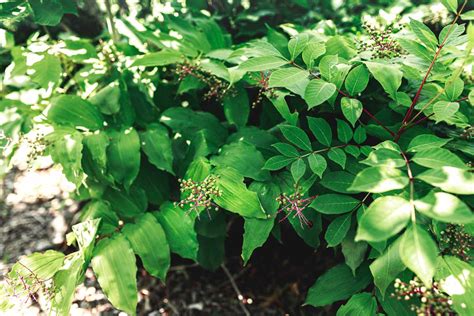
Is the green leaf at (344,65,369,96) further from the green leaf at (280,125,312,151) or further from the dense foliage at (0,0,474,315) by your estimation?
the green leaf at (280,125,312,151)

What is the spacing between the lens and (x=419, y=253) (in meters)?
0.95

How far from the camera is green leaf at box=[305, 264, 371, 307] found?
1.59m

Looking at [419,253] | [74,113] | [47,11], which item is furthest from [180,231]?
[47,11]

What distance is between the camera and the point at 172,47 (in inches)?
80.3

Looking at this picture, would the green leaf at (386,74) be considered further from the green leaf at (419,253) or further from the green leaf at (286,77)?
the green leaf at (419,253)

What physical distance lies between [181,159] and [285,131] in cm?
68

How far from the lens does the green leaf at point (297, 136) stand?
152 centimetres

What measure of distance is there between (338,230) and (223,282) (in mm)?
1240

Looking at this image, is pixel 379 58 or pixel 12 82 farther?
pixel 12 82

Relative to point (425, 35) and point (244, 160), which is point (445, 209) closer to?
A: point (425, 35)

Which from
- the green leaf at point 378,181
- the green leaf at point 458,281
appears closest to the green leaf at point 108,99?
the green leaf at point 378,181

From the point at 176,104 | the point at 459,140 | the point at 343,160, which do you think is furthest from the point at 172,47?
the point at 459,140

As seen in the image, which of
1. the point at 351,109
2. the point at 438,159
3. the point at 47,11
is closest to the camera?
Answer: the point at 438,159

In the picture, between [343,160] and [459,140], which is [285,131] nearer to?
[343,160]
